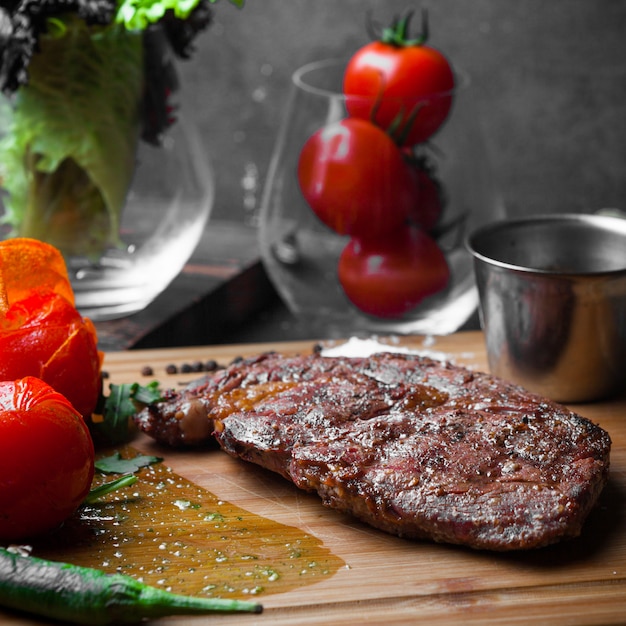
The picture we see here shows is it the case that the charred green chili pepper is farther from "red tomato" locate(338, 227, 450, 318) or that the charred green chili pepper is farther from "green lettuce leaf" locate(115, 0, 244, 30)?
"green lettuce leaf" locate(115, 0, 244, 30)

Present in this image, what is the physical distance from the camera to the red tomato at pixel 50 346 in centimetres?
243

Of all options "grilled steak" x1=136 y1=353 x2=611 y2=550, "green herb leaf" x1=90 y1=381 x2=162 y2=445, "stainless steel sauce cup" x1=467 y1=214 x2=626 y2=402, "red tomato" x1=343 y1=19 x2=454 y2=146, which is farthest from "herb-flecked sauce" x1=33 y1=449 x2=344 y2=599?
"red tomato" x1=343 y1=19 x2=454 y2=146

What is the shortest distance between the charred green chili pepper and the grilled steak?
42 centimetres

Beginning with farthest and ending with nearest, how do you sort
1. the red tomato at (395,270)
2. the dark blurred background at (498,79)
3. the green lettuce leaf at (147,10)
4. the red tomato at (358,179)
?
the dark blurred background at (498,79) → the red tomato at (395,270) → the red tomato at (358,179) → the green lettuce leaf at (147,10)

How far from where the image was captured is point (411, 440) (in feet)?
7.47

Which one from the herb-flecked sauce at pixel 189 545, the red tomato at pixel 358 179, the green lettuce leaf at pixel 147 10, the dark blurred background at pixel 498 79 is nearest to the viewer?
the herb-flecked sauce at pixel 189 545

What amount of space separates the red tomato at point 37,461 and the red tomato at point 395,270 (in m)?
1.52

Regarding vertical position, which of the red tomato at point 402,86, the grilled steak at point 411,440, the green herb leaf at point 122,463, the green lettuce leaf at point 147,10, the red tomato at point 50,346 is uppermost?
the green lettuce leaf at point 147,10

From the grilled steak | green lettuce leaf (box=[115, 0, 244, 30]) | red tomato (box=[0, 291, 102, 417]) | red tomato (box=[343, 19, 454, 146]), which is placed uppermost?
green lettuce leaf (box=[115, 0, 244, 30])

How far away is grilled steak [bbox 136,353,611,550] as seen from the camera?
2072 millimetres

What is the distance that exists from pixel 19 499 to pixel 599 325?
1688 millimetres

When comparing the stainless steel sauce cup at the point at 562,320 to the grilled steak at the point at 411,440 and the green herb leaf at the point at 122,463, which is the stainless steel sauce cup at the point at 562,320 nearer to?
the grilled steak at the point at 411,440

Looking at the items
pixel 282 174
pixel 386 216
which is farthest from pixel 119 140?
pixel 386 216

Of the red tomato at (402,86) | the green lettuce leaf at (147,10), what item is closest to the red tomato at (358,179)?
the red tomato at (402,86)
